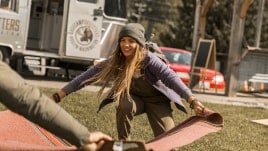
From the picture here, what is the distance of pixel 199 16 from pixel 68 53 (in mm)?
5921

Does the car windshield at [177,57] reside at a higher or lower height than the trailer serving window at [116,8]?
lower

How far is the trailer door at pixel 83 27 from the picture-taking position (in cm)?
1733

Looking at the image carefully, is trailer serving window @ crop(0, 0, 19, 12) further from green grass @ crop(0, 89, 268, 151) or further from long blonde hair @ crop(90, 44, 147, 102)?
long blonde hair @ crop(90, 44, 147, 102)

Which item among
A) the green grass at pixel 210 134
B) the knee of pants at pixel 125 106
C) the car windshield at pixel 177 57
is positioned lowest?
the green grass at pixel 210 134

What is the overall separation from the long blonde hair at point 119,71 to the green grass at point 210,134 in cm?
235

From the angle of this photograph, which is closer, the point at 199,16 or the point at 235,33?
the point at 235,33

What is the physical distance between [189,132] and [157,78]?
124 centimetres

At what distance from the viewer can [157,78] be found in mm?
6031

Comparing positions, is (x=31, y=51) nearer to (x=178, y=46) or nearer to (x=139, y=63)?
(x=139, y=63)

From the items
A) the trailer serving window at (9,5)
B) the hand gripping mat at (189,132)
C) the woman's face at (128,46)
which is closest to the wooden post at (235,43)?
the trailer serving window at (9,5)

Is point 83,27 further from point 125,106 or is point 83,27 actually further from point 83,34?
point 125,106

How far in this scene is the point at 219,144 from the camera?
9.03 meters

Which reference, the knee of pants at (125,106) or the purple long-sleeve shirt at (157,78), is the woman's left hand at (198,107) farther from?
the knee of pants at (125,106)

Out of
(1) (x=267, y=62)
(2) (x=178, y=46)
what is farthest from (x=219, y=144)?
(2) (x=178, y=46)
